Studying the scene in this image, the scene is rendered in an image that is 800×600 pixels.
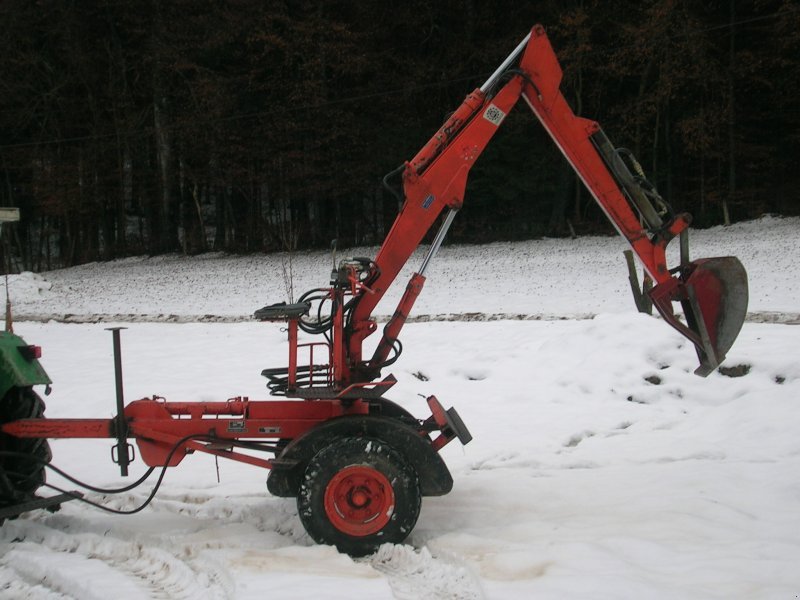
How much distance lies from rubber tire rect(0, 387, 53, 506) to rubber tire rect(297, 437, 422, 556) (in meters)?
1.88

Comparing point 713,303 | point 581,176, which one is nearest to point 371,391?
point 581,176

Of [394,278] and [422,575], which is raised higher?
[394,278]

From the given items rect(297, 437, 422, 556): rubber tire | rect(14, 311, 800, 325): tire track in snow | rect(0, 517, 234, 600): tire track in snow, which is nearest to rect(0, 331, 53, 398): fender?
rect(0, 517, 234, 600): tire track in snow

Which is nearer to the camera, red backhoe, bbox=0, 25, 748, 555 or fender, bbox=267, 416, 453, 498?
red backhoe, bbox=0, 25, 748, 555

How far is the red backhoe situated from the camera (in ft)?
14.9

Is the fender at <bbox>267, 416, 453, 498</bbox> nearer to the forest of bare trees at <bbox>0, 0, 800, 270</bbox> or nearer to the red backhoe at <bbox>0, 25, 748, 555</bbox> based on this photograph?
the red backhoe at <bbox>0, 25, 748, 555</bbox>

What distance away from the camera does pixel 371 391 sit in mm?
4871

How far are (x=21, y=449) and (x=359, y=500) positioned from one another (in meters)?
2.36

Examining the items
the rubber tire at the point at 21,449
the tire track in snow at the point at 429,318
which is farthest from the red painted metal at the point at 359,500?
the tire track in snow at the point at 429,318

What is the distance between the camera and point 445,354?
9898mm

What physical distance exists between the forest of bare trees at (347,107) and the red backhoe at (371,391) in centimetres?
2455

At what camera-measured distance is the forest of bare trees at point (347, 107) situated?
28734mm

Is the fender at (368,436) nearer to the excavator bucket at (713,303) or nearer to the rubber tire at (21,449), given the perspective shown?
the rubber tire at (21,449)

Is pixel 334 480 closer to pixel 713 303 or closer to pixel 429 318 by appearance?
pixel 713 303
